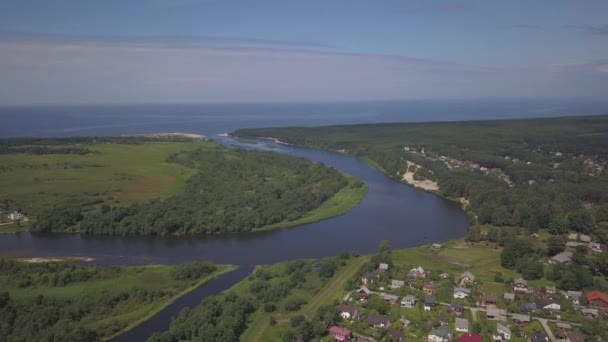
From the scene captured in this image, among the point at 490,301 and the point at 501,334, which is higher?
the point at 490,301

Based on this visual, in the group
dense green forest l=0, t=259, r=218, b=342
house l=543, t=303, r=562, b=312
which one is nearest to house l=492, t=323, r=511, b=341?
house l=543, t=303, r=562, b=312

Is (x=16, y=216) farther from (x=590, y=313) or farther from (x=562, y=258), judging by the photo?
(x=562, y=258)

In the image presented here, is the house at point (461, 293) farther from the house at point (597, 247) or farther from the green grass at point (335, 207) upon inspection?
the green grass at point (335, 207)

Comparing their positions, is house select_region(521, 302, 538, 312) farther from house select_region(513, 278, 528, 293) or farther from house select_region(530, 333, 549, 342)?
house select_region(530, 333, 549, 342)

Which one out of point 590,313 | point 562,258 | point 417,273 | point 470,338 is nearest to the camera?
point 470,338

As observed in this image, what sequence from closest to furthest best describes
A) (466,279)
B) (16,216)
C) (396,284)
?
(396,284)
(466,279)
(16,216)

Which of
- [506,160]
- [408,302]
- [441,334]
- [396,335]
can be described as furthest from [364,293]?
[506,160]
